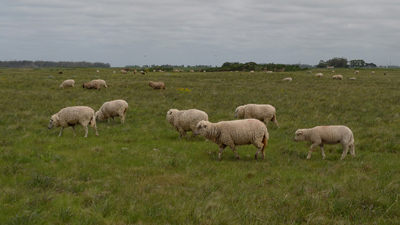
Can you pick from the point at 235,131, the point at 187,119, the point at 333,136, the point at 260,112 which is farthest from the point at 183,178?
the point at 260,112

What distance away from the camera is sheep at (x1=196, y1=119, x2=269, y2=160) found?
9906 mm

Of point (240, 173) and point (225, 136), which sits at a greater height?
point (225, 136)

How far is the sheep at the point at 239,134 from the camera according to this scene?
9.91m

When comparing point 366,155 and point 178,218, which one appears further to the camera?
point 366,155

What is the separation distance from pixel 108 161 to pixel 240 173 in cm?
417

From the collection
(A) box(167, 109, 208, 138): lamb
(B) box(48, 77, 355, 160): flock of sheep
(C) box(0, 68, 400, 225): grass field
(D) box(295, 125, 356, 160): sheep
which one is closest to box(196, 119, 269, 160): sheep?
(B) box(48, 77, 355, 160): flock of sheep

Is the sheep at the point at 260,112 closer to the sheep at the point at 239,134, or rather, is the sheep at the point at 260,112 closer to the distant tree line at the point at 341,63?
the sheep at the point at 239,134

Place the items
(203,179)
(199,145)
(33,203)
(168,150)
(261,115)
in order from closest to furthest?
(33,203)
(203,179)
(168,150)
(199,145)
(261,115)

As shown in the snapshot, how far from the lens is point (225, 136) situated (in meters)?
10.0

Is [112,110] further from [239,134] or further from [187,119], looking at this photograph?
[239,134]

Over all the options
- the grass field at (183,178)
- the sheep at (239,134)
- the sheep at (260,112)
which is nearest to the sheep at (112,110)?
the grass field at (183,178)

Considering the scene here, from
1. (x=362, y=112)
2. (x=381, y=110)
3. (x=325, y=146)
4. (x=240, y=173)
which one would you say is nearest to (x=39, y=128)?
(x=240, y=173)

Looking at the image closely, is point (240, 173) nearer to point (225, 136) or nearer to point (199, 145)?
point (225, 136)

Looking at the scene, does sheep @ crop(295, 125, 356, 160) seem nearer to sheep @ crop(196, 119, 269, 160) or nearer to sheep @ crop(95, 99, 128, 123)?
sheep @ crop(196, 119, 269, 160)
